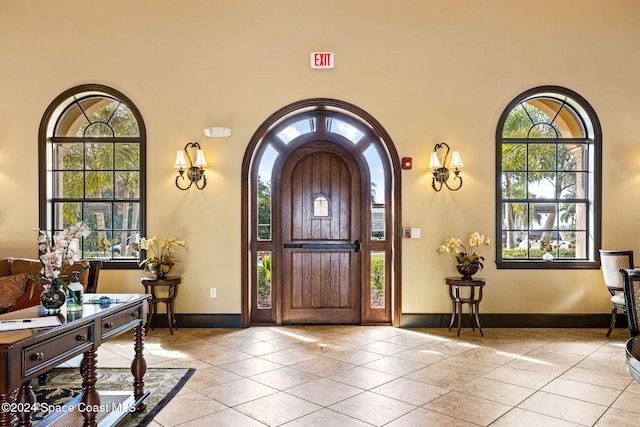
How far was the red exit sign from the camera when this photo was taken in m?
5.37

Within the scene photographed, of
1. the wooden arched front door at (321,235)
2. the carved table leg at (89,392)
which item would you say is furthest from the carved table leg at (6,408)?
the wooden arched front door at (321,235)

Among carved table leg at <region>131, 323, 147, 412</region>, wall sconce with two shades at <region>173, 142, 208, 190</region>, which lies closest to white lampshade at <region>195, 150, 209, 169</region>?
wall sconce with two shades at <region>173, 142, 208, 190</region>

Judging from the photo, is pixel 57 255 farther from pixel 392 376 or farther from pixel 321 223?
pixel 321 223

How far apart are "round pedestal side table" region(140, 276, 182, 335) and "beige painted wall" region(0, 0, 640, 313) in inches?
7.7

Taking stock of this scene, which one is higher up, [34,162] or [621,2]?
[621,2]

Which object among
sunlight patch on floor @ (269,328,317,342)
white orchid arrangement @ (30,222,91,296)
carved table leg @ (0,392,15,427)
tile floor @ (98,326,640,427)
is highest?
white orchid arrangement @ (30,222,91,296)

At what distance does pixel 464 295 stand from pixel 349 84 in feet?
9.24

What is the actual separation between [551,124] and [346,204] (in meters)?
2.65

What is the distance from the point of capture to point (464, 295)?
17.9 feet

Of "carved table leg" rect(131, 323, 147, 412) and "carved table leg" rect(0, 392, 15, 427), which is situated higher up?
"carved table leg" rect(0, 392, 15, 427)

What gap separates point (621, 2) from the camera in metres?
5.43

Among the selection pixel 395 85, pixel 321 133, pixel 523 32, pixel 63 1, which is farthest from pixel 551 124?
pixel 63 1

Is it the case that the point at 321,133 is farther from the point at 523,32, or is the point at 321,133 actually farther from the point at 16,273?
the point at 16,273

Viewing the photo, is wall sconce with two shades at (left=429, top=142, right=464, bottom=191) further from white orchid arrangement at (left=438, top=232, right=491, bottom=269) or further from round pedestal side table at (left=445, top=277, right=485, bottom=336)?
round pedestal side table at (left=445, top=277, right=485, bottom=336)
